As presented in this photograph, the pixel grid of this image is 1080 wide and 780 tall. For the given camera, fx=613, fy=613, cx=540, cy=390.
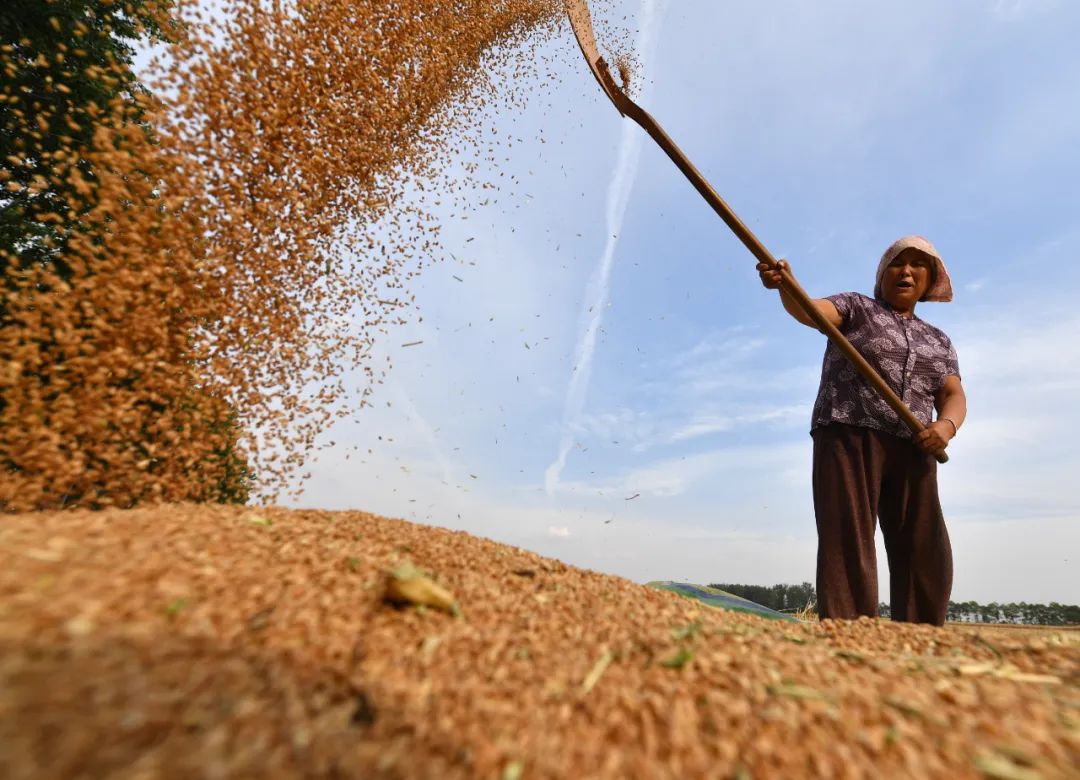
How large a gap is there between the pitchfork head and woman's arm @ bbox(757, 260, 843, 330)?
1.36 metres

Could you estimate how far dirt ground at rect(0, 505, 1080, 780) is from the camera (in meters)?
1.25

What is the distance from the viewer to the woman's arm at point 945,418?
380cm

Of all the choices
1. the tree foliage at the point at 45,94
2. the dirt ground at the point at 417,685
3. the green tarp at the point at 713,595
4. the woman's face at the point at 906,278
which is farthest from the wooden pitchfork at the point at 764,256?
the tree foliage at the point at 45,94

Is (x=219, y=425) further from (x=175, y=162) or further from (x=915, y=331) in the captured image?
(x=915, y=331)

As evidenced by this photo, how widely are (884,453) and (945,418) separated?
0.53m

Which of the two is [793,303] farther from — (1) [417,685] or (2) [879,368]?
(1) [417,685]

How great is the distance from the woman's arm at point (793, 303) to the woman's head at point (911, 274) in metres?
0.57

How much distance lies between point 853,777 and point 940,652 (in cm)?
146

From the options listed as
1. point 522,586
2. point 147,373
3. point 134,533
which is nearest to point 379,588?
point 522,586

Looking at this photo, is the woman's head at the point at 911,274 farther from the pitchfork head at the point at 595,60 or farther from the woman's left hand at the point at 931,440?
the pitchfork head at the point at 595,60

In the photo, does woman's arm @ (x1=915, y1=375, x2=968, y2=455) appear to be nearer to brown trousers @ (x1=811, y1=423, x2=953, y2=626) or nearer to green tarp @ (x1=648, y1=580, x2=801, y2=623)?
brown trousers @ (x1=811, y1=423, x2=953, y2=626)

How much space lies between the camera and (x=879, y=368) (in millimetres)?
4020

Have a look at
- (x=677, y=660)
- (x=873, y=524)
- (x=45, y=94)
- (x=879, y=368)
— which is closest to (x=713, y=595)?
(x=873, y=524)

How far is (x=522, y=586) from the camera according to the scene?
247cm
